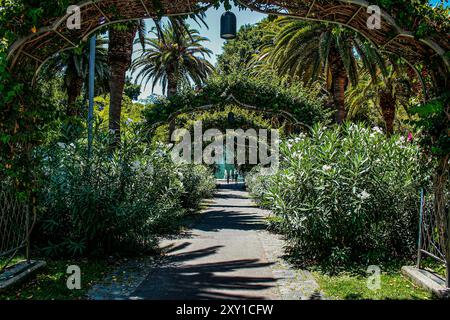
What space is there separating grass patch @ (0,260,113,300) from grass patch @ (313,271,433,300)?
311 cm

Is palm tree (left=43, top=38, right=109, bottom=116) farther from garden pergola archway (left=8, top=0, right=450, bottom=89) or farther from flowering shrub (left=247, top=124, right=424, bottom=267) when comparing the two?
flowering shrub (left=247, top=124, right=424, bottom=267)

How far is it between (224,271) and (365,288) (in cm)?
207

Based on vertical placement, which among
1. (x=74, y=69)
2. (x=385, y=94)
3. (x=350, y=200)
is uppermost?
(x=74, y=69)

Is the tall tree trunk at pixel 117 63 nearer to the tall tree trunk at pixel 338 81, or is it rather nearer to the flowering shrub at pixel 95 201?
the flowering shrub at pixel 95 201

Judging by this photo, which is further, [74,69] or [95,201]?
[74,69]

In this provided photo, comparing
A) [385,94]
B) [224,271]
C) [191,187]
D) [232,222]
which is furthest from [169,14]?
[385,94]

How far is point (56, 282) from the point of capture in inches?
213

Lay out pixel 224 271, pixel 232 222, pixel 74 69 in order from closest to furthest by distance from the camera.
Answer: pixel 224 271
pixel 232 222
pixel 74 69

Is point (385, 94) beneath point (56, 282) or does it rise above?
above

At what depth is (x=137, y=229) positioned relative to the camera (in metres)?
7.25

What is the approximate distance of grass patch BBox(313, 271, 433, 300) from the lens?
198 inches

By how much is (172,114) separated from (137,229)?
22.9ft

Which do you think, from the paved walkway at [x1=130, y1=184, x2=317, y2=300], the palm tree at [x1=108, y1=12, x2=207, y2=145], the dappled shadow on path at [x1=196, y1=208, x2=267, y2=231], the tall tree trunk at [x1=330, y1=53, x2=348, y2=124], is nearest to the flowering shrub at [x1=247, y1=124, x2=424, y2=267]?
the paved walkway at [x1=130, y1=184, x2=317, y2=300]

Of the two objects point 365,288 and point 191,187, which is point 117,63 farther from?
point 365,288
